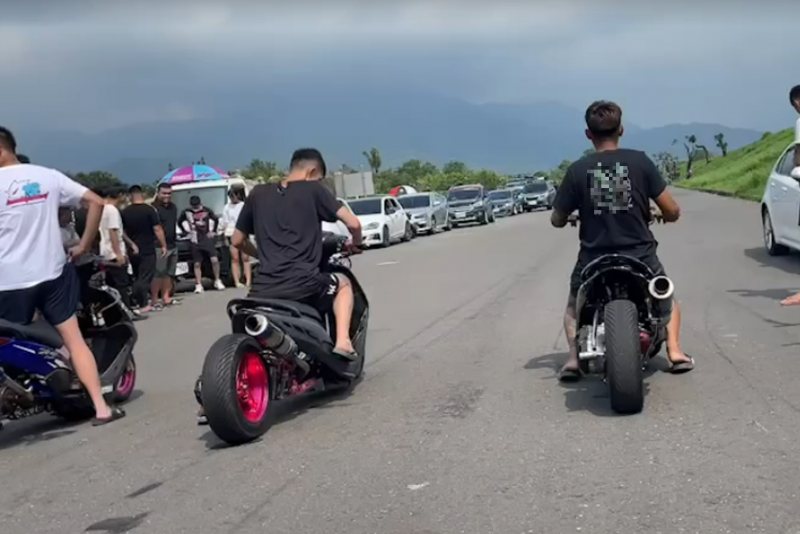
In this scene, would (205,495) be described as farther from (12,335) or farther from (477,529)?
(12,335)

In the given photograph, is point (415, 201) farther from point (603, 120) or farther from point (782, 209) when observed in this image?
point (603, 120)

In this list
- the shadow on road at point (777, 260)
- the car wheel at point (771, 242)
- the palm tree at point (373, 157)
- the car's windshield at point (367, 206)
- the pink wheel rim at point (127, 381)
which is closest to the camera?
the pink wheel rim at point (127, 381)

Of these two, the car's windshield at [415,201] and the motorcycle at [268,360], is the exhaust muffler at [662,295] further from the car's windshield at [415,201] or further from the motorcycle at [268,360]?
the car's windshield at [415,201]

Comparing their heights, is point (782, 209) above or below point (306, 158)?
below

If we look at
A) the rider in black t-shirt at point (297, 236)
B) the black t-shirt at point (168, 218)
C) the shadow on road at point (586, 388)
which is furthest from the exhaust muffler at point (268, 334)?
the black t-shirt at point (168, 218)

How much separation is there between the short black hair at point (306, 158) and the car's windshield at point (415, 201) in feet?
95.0

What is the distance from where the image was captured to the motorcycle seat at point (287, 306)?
22.1 ft

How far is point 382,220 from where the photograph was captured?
1163 inches

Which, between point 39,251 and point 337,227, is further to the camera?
point 337,227

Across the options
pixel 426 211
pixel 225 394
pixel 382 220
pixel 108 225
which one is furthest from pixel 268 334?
pixel 426 211

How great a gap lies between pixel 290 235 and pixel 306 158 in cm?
62

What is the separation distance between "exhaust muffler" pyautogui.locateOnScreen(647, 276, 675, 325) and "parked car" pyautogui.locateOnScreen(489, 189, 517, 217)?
42211 millimetres

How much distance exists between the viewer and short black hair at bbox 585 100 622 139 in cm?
691

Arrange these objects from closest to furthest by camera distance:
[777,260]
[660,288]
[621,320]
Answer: [621,320], [660,288], [777,260]
